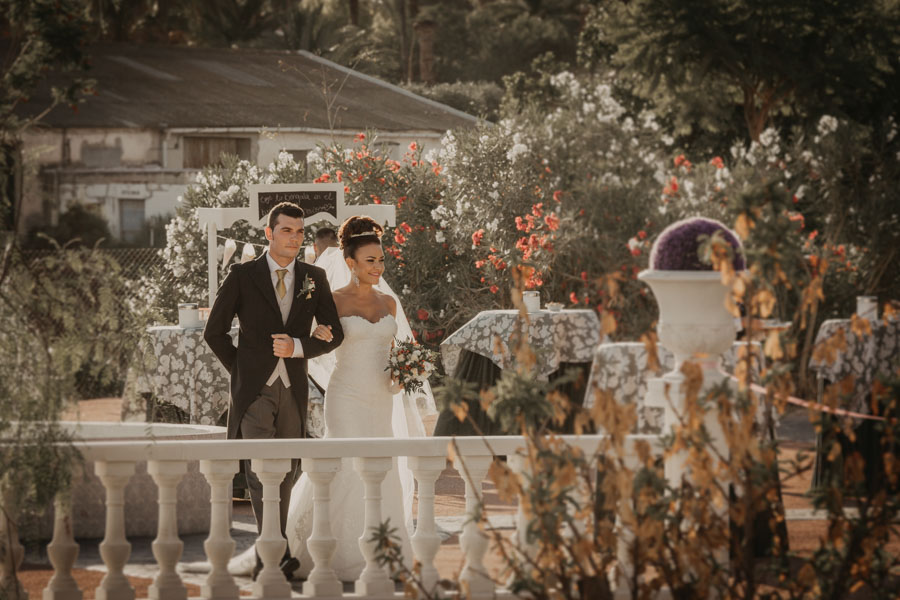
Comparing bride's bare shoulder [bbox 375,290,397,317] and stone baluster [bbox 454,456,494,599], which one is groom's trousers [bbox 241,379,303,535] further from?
stone baluster [bbox 454,456,494,599]

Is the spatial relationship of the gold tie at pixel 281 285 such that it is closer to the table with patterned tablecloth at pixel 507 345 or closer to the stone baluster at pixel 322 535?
the stone baluster at pixel 322 535

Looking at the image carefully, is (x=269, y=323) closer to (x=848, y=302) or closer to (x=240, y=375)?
(x=240, y=375)

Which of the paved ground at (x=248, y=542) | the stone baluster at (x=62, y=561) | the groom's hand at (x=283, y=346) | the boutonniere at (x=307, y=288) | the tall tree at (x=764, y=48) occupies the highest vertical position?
the tall tree at (x=764, y=48)

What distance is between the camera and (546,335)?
915cm

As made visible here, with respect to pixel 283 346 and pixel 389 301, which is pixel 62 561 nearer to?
pixel 283 346

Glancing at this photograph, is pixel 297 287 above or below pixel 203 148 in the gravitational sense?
below

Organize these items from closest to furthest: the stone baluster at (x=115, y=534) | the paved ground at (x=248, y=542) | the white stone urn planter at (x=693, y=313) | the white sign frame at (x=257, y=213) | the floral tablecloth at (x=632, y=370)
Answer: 1. the white stone urn planter at (x=693, y=313)
2. the stone baluster at (x=115, y=534)
3. the paved ground at (x=248, y=542)
4. the floral tablecloth at (x=632, y=370)
5. the white sign frame at (x=257, y=213)

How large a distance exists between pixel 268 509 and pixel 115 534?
521 mm

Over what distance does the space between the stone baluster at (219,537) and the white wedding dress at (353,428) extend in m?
1.43

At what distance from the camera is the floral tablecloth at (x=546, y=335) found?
29.6ft

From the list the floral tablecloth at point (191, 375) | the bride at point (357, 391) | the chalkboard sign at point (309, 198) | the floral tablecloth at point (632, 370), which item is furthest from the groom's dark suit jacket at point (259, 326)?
the chalkboard sign at point (309, 198)

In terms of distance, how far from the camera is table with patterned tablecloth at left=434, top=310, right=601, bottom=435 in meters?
9.03

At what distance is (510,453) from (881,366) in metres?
4.72

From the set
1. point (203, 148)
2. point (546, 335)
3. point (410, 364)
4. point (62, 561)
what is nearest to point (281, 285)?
point (410, 364)
